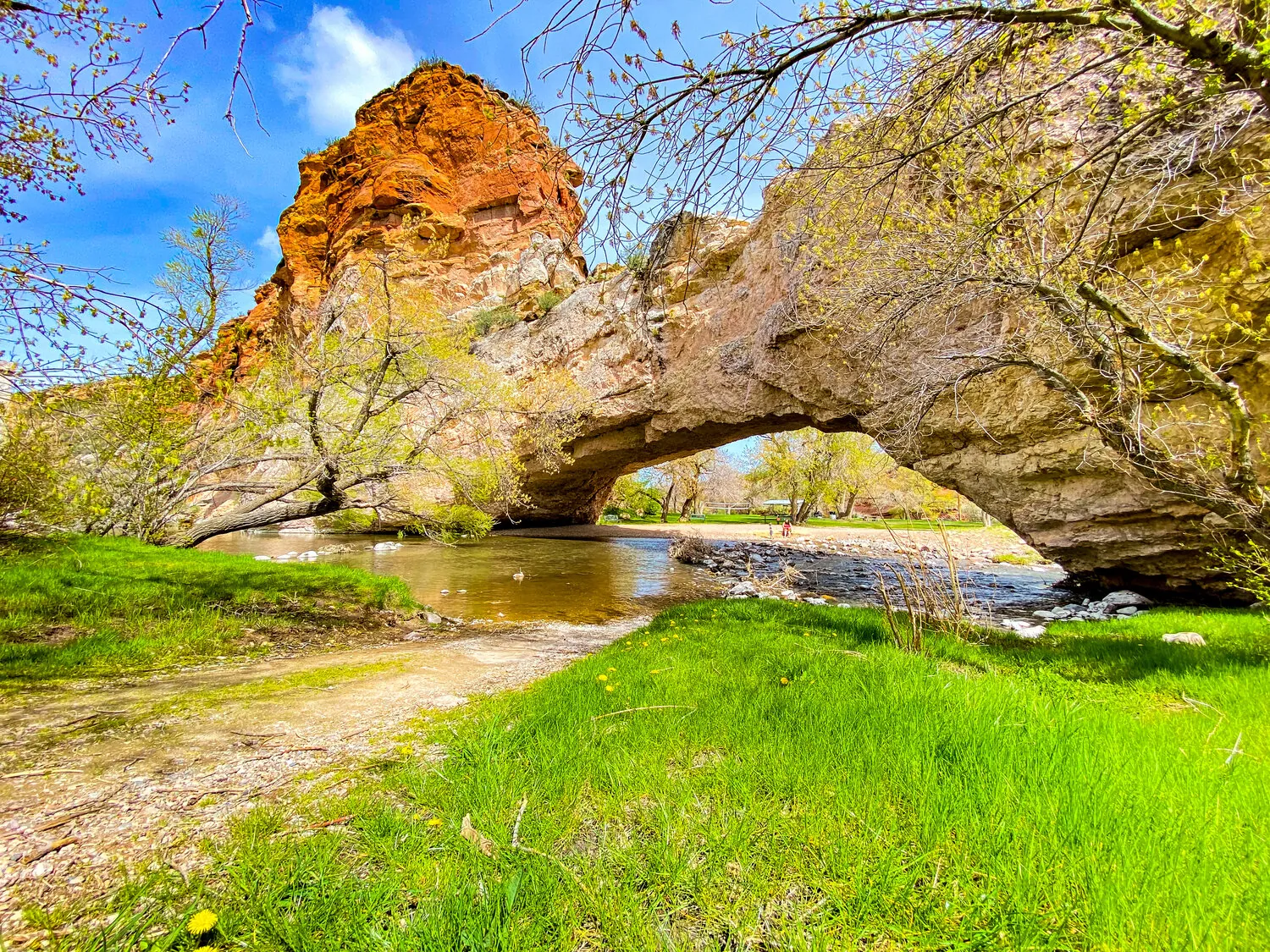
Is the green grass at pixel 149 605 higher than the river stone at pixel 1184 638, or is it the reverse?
the green grass at pixel 149 605

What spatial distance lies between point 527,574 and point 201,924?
A: 12906 millimetres

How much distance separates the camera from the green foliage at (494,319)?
2308 cm

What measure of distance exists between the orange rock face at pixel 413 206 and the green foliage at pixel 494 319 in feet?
10.7

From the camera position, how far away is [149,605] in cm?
562

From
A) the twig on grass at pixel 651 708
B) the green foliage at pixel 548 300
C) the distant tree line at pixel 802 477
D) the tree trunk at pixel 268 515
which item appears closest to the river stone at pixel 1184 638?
the twig on grass at pixel 651 708

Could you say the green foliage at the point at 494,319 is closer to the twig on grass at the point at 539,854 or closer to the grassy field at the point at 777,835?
the grassy field at the point at 777,835

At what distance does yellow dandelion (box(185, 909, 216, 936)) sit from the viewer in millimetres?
1317

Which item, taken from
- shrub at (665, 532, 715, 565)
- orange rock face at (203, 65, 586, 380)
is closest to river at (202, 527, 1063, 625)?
shrub at (665, 532, 715, 565)

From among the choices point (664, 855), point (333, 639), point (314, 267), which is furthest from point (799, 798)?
point (314, 267)

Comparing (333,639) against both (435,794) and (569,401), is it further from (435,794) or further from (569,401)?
(569,401)

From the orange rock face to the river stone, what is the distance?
84.8 feet

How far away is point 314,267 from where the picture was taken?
31.3 m

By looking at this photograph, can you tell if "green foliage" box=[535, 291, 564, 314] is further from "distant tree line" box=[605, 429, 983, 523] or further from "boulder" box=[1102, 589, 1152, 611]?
"boulder" box=[1102, 589, 1152, 611]

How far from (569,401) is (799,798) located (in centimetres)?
1683
